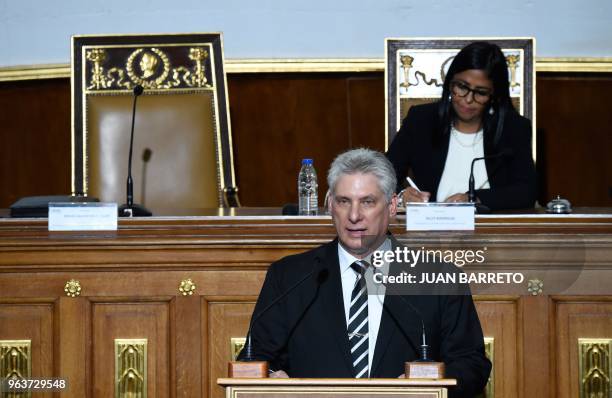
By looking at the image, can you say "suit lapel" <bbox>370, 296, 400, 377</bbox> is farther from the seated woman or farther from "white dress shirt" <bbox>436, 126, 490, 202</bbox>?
"white dress shirt" <bbox>436, 126, 490, 202</bbox>

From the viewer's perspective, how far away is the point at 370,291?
7.27ft

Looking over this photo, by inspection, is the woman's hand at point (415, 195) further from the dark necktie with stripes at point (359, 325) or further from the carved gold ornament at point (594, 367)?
the dark necktie with stripes at point (359, 325)

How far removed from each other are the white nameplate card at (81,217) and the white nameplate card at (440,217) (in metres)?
0.74

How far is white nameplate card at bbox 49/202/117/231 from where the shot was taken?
2727mm

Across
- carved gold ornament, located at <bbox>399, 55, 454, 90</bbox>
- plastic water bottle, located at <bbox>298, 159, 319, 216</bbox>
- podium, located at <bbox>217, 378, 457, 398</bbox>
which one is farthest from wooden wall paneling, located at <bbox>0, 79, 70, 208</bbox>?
podium, located at <bbox>217, 378, 457, 398</bbox>

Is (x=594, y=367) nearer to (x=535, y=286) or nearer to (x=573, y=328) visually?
(x=573, y=328)

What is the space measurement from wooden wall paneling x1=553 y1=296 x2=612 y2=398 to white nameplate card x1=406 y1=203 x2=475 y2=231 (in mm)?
290

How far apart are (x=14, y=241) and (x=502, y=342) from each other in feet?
3.89

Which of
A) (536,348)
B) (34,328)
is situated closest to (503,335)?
(536,348)

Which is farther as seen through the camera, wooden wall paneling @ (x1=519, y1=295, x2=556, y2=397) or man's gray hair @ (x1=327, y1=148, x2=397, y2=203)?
wooden wall paneling @ (x1=519, y1=295, x2=556, y2=397)

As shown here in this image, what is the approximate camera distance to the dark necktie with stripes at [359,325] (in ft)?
7.06

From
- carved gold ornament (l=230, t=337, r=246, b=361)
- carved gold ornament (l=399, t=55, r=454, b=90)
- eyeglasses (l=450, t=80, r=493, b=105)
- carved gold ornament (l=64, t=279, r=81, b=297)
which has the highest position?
carved gold ornament (l=399, t=55, r=454, b=90)

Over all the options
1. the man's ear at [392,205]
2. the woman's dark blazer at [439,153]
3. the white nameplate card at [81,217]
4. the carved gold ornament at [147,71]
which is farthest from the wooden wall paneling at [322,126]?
the man's ear at [392,205]

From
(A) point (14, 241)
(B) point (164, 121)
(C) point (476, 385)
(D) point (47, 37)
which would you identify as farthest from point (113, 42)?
(C) point (476, 385)
